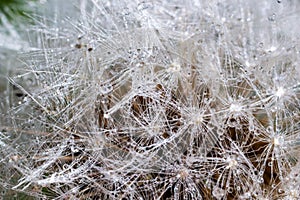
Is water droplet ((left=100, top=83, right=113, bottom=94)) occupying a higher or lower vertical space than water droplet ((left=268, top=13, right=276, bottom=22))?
lower

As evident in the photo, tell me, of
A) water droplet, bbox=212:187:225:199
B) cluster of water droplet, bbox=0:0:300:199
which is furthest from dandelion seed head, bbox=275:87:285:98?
water droplet, bbox=212:187:225:199

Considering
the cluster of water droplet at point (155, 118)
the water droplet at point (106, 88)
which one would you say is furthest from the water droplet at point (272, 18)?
the water droplet at point (106, 88)

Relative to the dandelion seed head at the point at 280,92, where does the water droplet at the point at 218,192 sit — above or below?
below

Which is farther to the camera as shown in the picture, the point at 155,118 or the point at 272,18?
the point at 272,18

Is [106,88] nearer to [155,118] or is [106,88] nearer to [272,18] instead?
[155,118]

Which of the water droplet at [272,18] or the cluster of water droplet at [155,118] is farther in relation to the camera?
the water droplet at [272,18]

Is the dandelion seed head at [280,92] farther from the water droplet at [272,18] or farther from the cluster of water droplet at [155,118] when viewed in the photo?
the water droplet at [272,18]

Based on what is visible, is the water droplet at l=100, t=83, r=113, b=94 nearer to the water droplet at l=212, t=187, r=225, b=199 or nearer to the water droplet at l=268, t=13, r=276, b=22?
the water droplet at l=212, t=187, r=225, b=199

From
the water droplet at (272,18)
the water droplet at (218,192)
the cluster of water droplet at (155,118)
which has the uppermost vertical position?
the water droplet at (272,18)

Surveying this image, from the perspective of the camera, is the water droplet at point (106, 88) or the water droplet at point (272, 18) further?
the water droplet at point (272, 18)

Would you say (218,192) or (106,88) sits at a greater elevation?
(106,88)

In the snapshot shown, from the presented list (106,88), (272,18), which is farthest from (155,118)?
(272,18)

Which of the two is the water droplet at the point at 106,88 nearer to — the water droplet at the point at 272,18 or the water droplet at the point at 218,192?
the water droplet at the point at 218,192

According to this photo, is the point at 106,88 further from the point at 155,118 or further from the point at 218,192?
the point at 218,192
